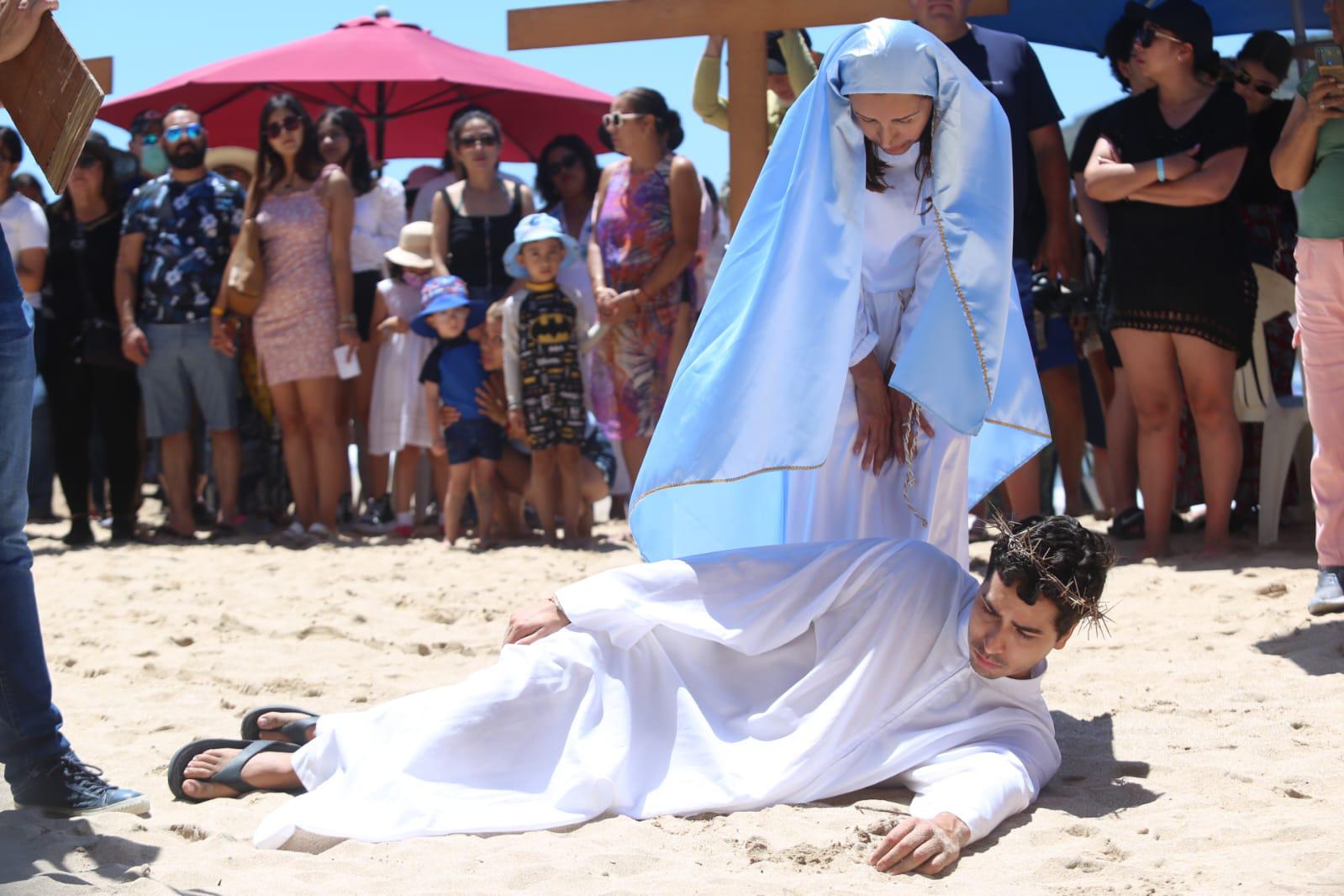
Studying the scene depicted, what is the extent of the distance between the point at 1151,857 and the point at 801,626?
87 centimetres

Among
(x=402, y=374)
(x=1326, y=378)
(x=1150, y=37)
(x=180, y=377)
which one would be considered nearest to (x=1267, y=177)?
(x=1150, y=37)

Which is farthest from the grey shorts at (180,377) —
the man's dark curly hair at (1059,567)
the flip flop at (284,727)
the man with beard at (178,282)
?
the man's dark curly hair at (1059,567)

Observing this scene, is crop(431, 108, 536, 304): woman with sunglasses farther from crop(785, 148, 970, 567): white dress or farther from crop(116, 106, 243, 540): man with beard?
crop(785, 148, 970, 567): white dress

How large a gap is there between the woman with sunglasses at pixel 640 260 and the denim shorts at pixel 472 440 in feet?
1.89

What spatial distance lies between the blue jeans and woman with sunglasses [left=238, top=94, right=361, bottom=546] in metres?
4.36

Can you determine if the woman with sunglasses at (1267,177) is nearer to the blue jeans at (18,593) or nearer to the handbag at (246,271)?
the handbag at (246,271)

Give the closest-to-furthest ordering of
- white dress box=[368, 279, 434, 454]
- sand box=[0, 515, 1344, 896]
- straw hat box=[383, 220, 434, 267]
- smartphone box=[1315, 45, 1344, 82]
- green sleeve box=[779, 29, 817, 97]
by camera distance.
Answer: sand box=[0, 515, 1344, 896] → smartphone box=[1315, 45, 1344, 82] → green sleeve box=[779, 29, 817, 97] → straw hat box=[383, 220, 434, 267] → white dress box=[368, 279, 434, 454]

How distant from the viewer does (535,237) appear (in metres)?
7.11

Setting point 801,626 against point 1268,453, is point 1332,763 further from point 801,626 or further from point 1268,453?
point 1268,453

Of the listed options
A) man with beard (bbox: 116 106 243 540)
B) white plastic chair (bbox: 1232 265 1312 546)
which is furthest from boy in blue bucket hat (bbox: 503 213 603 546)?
white plastic chair (bbox: 1232 265 1312 546)

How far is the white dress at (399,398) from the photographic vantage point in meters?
8.12

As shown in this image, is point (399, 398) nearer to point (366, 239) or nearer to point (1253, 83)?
point (366, 239)

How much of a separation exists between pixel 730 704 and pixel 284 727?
119 centimetres

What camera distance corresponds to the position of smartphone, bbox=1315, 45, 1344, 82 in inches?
190
